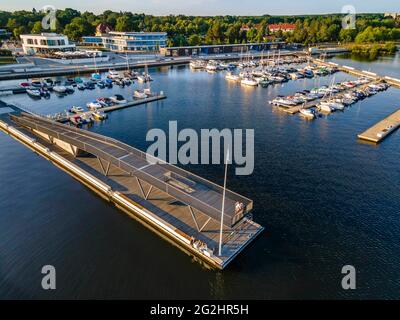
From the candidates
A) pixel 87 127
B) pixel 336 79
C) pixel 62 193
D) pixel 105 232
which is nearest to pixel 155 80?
pixel 87 127

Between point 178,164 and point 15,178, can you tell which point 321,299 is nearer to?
point 178,164

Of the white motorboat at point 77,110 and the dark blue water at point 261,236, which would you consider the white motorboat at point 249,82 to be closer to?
the dark blue water at point 261,236

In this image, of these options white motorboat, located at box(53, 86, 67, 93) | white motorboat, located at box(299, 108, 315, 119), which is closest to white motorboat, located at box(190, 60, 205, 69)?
white motorboat, located at box(53, 86, 67, 93)

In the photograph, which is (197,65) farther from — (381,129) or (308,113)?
(381,129)

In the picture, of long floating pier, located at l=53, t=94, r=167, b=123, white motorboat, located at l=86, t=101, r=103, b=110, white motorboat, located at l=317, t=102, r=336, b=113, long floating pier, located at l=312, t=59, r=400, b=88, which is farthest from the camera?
long floating pier, located at l=312, t=59, r=400, b=88

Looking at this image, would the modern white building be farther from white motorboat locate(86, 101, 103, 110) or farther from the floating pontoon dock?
the floating pontoon dock

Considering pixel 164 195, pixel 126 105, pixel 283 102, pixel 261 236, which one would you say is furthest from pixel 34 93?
pixel 261 236

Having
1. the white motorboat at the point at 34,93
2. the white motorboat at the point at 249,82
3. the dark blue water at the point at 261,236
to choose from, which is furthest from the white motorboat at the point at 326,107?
the white motorboat at the point at 34,93
